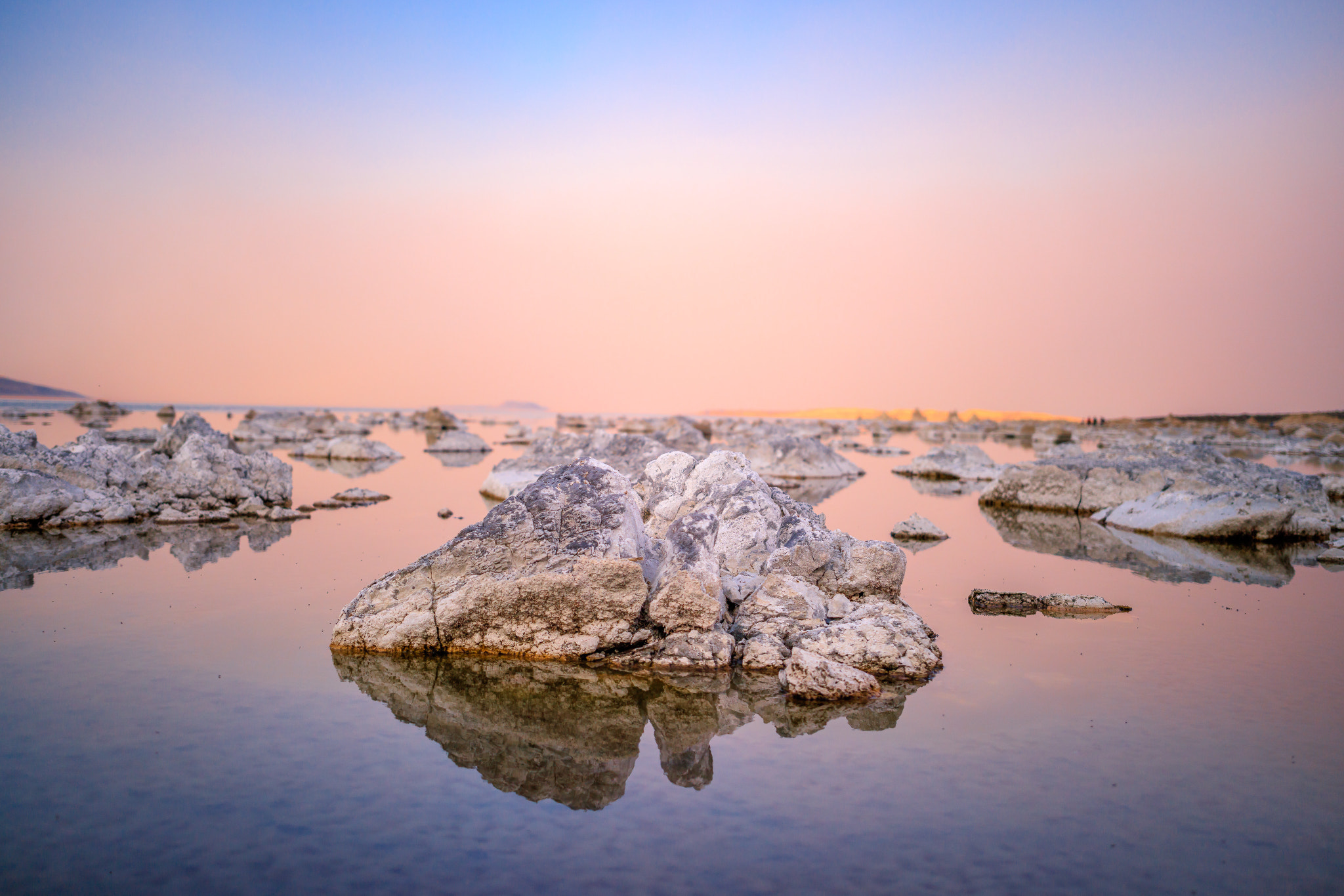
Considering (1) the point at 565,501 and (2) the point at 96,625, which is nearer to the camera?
(2) the point at 96,625

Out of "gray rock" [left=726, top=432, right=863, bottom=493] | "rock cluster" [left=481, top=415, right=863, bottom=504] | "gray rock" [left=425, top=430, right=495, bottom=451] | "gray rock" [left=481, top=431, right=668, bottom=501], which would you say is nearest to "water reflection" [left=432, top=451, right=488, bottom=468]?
"gray rock" [left=425, top=430, right=495, bottom=451]

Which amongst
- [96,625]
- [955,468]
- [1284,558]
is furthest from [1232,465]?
[96,625]

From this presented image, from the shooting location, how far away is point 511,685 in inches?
345

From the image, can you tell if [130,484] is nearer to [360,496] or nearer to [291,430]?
[360,496]

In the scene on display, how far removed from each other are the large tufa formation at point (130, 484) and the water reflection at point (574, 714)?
14.0 meters

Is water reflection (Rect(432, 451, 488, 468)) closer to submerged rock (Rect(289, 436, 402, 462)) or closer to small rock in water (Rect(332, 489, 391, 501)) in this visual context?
submerged rock (Rect(289, 436, 402, 462))

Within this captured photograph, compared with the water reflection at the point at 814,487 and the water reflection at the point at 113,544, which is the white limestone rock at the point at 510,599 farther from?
the water reflection at the point at 814,487

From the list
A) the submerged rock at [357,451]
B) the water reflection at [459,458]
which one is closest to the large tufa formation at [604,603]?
the water reflection at [459,458]

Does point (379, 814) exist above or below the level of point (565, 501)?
below

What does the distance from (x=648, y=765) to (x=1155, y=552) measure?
16.2 m

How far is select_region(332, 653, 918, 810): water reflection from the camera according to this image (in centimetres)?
662

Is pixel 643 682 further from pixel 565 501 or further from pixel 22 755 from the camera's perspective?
pixel 22 755

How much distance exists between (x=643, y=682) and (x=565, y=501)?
10.5ft

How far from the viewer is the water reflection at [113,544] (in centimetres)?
1409
